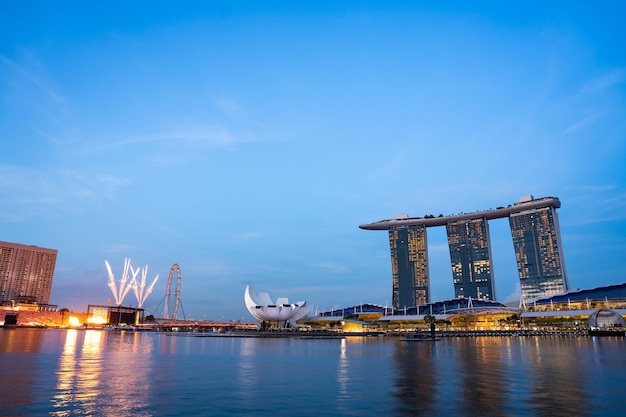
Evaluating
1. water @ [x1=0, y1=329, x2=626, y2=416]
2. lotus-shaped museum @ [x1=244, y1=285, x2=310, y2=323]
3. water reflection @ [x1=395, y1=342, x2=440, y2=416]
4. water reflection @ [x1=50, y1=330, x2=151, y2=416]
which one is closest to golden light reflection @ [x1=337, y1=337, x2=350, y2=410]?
water @ [x1=0, y1=329, x2=626, y2=416]

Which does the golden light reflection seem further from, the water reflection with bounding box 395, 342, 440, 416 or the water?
the water reflection with bounding box 395, 342, 440, 416

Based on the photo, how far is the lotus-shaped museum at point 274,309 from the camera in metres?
166

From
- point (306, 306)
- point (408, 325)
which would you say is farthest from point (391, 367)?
point (408, 325)

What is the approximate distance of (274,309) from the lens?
166m

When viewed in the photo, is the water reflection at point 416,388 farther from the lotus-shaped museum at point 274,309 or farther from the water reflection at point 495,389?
the lotus-shaped museum at point 274,309

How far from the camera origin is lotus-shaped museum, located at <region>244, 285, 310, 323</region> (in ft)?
545

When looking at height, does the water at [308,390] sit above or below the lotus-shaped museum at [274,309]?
below

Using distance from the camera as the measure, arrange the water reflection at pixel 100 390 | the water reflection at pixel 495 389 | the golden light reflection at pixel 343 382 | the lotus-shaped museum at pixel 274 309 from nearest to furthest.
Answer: the water reflection at pixel 100 390, the water reflection at pixel 495 389, the golden light reflection at pixel 343 382, the lotus-shaped museum at pixel 274 309

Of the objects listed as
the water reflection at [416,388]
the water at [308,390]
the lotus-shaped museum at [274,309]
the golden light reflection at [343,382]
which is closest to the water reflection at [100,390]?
the water at [308,390]

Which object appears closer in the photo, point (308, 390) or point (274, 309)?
point (308, 390)

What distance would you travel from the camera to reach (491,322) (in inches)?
6772

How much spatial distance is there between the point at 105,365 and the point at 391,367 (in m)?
22.3

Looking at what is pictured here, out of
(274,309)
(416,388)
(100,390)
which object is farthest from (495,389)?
(274,309)

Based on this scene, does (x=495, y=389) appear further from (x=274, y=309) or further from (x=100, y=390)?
(x=274, y=309)
